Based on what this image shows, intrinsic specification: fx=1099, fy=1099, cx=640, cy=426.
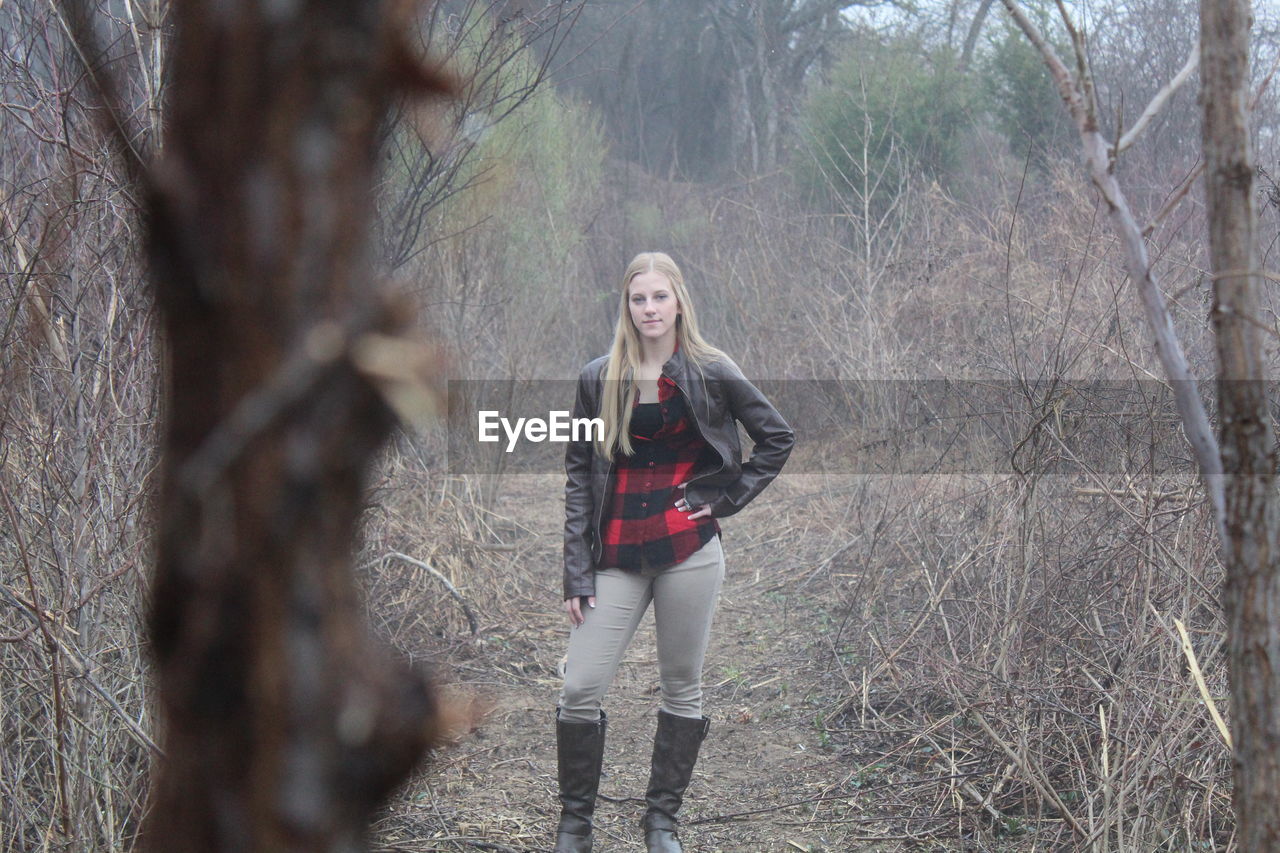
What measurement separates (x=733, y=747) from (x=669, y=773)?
134cm

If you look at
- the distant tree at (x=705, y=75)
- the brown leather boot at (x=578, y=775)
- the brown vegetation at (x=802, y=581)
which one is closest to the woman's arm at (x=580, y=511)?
the brown leather boot at (x=578, y=775)

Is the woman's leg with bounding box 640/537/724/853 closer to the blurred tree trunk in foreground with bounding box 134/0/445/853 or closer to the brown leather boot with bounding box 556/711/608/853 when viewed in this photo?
the brown leather boot with bounding box 556/711/608/853

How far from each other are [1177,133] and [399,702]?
14000mm

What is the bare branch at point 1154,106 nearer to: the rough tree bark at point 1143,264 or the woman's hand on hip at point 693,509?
the rough tree bark at point 1143,264

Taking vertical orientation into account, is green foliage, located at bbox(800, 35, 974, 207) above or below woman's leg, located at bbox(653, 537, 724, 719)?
above

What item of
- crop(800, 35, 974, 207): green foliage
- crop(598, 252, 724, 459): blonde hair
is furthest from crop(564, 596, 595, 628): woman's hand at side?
crop(800, 35, 974, 207): green foliage

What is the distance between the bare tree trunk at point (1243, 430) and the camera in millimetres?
1190

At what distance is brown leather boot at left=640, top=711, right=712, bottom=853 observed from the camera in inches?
154

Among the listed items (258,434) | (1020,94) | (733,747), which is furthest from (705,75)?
(258,434)

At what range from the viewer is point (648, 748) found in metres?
5.20

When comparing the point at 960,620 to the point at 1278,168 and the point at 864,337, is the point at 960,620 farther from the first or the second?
the point at 1278,168

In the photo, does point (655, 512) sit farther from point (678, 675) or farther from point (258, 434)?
point (258, 434)

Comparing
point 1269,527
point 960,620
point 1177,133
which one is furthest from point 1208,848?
point 1177,133

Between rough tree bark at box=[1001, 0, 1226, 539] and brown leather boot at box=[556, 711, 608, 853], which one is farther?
brown leather boot at box=[556, 711, 608, 853]
